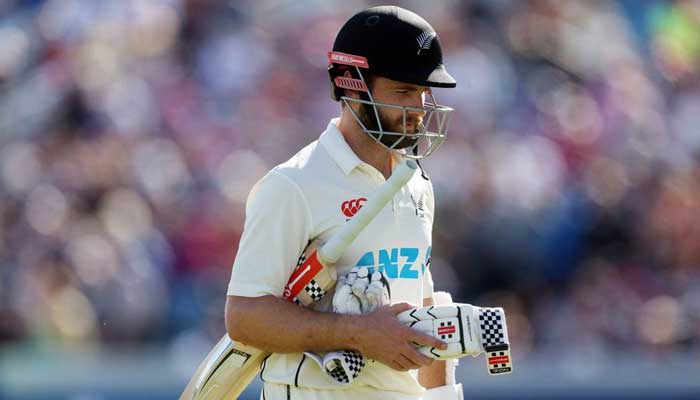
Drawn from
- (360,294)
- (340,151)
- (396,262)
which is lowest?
(360,294)

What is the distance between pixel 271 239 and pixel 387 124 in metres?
0.49

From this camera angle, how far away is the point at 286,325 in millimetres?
3498

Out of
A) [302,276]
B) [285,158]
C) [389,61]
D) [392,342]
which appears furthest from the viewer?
[285,158]

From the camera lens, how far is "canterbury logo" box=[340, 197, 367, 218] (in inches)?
142

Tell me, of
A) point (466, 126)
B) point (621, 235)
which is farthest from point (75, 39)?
point (621, 235)

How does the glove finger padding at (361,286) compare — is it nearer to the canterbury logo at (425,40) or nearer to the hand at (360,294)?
the hand at (360,294)

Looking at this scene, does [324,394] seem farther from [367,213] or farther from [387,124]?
[387,124]

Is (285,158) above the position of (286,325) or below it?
above

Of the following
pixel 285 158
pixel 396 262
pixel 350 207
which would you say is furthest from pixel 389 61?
pixel 285 158

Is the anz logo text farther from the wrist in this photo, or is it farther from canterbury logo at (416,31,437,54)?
canterbury logo at (416,31,437,54)

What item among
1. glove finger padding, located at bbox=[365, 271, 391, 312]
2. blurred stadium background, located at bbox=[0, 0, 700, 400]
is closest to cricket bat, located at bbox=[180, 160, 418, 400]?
glove finger padding, located at bbox=[365, 271, 391, 312]

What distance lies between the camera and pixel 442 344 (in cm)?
345

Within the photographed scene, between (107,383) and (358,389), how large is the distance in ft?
11.7

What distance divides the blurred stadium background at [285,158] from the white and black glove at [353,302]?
3.42 metres
